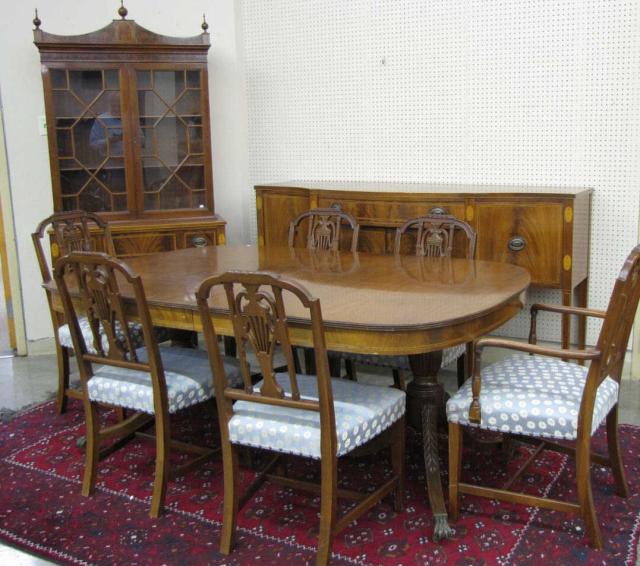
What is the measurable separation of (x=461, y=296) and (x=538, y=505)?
29.5 inches

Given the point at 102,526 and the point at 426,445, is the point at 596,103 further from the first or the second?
the point at 102,526

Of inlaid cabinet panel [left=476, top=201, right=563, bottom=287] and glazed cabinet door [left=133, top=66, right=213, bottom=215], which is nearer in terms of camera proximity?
inlaid cabinet panel [left=476, top=201, right=563, bottom=287]

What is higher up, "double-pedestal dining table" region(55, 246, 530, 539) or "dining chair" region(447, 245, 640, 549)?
"double-pedestal dining table" region(55, 246, 530, 539)

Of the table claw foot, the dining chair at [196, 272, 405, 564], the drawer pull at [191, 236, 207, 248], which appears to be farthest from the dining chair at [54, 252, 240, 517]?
the drawer pull at [191, 236, 207, 248]

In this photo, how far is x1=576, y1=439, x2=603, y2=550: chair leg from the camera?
2445 mm

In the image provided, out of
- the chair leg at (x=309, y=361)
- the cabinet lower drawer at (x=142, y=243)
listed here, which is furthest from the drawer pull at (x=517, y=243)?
the cabinet lower drawer at (x=142, y=243)

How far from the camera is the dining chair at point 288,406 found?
2.29 m

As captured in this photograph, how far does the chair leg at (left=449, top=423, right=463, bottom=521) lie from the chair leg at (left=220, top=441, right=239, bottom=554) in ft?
2.41

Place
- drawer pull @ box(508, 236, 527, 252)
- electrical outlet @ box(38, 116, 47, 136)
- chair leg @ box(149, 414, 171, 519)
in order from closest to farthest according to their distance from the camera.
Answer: chair leg @ box(149, 414, 171, 519) < drawer pull @ box(508, 236, 527, 252) < electrical outlet @ box(38, 116, 47, 136)

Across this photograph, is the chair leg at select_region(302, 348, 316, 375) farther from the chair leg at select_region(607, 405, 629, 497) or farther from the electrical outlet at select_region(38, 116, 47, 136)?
the electrical outlet at select_region(38, 116, 47, 136)

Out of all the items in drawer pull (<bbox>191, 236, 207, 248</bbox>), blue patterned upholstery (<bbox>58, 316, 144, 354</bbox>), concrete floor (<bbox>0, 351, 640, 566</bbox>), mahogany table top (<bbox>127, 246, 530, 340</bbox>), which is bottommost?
concrete floor (<bbox>0, 351, 640, 566</bbox>)

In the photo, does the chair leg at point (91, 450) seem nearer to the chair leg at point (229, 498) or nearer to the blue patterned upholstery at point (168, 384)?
the blue patterned upholstery at point (168, 384)

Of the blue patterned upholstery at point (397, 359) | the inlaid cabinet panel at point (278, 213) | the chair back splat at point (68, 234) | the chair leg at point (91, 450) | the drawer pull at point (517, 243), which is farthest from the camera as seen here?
the inlaid cabinet panel at point (278, 213)

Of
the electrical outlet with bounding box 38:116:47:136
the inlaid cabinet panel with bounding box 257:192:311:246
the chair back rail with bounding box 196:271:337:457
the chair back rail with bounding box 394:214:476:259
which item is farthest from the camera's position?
the electrical outlet with bounding box 38:116:47:136
